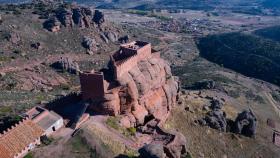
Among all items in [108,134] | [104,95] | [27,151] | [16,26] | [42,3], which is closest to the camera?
[27,151]

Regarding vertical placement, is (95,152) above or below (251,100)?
above

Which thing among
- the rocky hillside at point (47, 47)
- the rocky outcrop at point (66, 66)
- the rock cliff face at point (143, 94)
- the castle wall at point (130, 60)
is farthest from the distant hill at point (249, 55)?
the castle wall at point (130, 60)

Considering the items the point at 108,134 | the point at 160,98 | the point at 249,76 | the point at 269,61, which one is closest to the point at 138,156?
the point at 108,134

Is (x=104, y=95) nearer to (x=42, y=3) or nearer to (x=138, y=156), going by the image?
(x=138, y=156)

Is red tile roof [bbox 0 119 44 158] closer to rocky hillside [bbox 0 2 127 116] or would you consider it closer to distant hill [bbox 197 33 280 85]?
rocky hillside [bbox 0 2 127 116]

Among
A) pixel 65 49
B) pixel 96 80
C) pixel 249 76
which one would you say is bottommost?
pixel 249 76

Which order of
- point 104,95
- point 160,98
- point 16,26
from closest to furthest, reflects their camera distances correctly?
point 104,95 → point 160,98 → point 16,26

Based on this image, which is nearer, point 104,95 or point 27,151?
point 27,151
